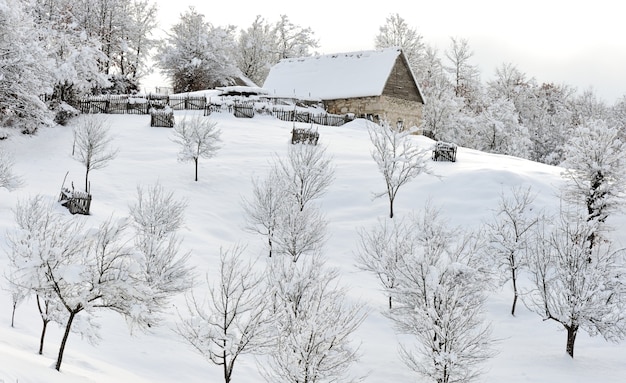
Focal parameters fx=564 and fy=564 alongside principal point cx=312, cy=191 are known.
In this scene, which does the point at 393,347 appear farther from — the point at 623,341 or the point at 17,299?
the point at 17,299

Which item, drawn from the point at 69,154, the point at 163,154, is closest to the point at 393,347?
the point at 163,154

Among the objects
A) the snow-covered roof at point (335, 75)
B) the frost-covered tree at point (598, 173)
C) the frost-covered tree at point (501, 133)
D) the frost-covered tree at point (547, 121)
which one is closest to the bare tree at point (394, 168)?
the frost-covered tree at point (598, 173)

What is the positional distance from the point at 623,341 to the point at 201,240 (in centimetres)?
1684

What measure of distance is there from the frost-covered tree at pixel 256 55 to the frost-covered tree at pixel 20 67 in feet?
142

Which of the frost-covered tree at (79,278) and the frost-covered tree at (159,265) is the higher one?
the frost-covered tree at (79,278)

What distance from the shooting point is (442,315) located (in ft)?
51.0

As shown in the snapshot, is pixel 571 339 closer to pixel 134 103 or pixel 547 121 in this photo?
pixel 134 103

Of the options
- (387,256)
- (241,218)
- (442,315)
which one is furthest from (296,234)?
(442,315)

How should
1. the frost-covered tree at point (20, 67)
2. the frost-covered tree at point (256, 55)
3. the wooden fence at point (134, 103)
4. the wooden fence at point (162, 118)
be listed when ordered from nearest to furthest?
the frost-covered tree at point (20, 67) → the wooden fence at point (162, 118) → the wooden fence at point (134, 103) → the frost-covered tree at point (256, 55)

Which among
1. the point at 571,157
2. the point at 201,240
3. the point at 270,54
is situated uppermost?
the point at 270,54

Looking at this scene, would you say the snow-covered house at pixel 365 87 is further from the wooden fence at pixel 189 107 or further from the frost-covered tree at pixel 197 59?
the frost-covered tree at pixel 197 59

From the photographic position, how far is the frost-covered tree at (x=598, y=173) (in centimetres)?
2464

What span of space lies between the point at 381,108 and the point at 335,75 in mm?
6720

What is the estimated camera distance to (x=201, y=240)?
24859mm
